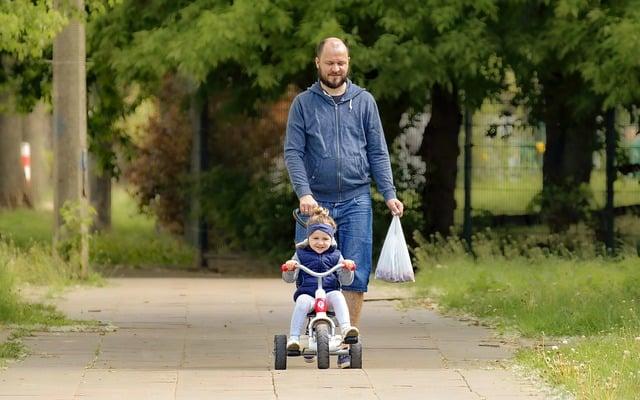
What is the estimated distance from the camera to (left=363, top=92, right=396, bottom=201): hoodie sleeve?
9734 millimetres

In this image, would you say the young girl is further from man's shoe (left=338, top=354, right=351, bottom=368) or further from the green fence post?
the green fence post

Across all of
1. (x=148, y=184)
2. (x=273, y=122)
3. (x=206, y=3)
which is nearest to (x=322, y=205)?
(x=206, y=3)

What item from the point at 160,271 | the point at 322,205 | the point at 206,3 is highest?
the point at 206,3

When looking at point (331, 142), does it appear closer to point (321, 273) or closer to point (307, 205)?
point (307, 205)

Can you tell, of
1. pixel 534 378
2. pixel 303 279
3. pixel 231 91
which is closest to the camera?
pixel 534 378

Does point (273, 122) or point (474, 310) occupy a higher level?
point (273, 122)

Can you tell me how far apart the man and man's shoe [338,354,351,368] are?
53 centimetres

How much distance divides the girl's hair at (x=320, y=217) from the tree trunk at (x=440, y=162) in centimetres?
1152

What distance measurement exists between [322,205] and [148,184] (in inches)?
585

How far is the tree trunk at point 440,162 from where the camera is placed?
68.1 ft

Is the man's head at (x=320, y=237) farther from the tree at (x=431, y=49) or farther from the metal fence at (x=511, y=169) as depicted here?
the metal fence at (x=511, y=169)

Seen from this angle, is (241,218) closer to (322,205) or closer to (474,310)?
(474,310)

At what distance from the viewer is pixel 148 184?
957 inches

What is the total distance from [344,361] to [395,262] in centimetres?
70
